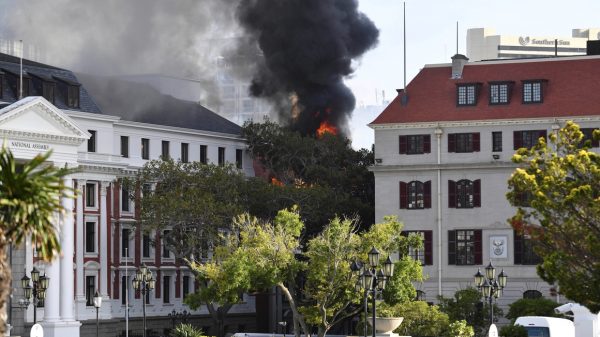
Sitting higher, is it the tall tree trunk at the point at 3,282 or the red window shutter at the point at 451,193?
the red window shutter at the point at 451,193

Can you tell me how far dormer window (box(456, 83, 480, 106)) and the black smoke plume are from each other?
61.4ft

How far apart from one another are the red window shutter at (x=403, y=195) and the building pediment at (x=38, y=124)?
21.0m

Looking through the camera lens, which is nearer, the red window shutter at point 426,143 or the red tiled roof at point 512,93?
the red tiled roof at point 512,93

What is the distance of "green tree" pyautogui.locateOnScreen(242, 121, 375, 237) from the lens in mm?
112500

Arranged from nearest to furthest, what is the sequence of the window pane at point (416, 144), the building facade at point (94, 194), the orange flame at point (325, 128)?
1. the building facade at point (94, 194)
2. the window pane at point (416, 144)
3. the orange flame at point (325, 128)

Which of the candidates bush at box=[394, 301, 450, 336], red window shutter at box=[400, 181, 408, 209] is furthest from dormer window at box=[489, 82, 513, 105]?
bush at box=[394, 301, 450, 336]

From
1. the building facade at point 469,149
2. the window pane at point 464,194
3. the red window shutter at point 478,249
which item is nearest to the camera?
the building facade at point 469,149

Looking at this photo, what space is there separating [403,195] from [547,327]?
35009mm

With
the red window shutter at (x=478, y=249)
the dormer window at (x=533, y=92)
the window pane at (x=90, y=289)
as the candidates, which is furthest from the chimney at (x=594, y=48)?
the window pane at (x=90, y=289)

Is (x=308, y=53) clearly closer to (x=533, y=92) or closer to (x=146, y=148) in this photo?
(x=146, y=148)

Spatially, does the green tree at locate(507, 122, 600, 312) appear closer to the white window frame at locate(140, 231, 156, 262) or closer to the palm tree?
the palm tree

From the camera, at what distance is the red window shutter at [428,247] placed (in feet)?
350

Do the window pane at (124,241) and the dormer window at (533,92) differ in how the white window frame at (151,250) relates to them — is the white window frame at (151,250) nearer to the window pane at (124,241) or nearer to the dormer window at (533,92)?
the window pane at (124,241)

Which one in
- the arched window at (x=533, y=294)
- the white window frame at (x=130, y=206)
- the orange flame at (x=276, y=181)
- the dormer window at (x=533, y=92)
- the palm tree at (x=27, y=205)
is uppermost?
the dormer window at (x=533, y=92)
